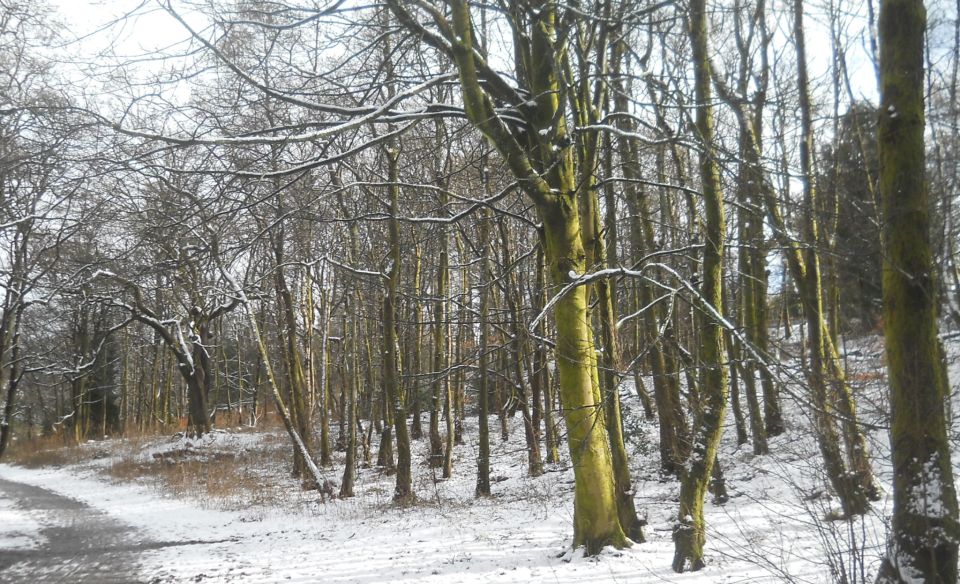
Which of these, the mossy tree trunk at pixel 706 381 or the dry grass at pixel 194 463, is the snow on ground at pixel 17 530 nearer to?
the dry grass at pixel 194 463

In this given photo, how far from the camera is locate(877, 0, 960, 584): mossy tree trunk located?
3.16 m

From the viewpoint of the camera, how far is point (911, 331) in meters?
3.35

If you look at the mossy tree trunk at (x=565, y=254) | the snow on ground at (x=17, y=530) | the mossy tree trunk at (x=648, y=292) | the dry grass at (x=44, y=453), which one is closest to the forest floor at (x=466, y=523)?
the snow on ground at (x=17, y=530)

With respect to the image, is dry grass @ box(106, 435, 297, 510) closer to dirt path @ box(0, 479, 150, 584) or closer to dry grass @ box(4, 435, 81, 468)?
dirt path @ box(0, 479, 150, 584)

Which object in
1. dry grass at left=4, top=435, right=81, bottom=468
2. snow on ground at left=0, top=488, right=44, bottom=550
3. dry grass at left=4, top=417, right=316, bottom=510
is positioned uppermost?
snow on ground at left=0, top=488, right=44, bottom=550

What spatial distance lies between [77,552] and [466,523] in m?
5.09

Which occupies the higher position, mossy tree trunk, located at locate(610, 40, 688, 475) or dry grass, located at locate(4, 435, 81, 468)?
mossy tree trunk, located at locate(610, 40, 688, 475)

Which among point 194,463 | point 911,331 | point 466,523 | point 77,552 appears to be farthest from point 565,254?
point 194,463

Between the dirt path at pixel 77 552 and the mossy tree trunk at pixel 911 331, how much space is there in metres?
6.97

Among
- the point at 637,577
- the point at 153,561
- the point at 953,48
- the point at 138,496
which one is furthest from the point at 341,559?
the point at 138,496

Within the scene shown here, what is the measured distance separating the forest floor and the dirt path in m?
0.09

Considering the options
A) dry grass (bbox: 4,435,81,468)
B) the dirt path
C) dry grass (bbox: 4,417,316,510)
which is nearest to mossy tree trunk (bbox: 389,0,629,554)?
the dirt path

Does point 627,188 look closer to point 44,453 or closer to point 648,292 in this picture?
point 648,292

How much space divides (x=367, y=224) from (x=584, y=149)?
7.76 metres
